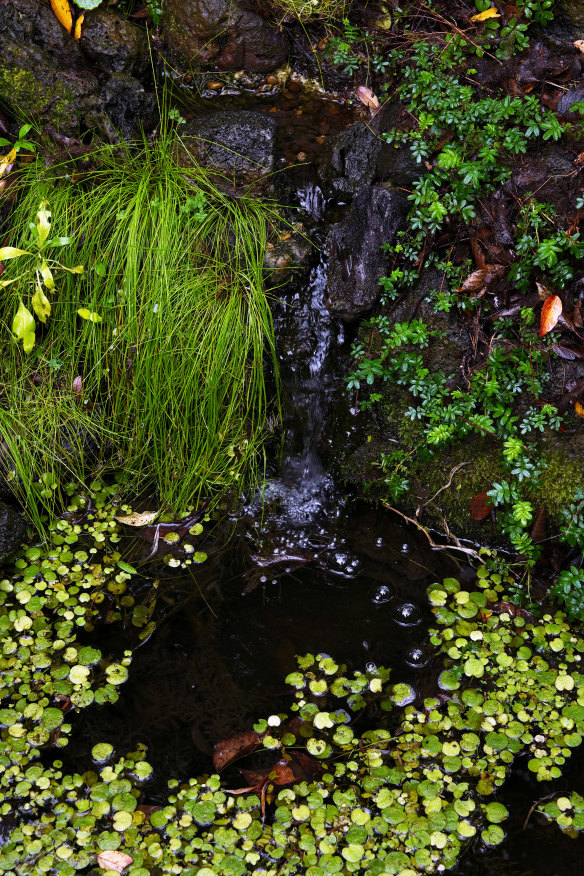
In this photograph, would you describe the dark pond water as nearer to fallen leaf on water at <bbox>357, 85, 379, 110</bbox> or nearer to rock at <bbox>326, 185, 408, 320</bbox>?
rock at <bbox>326, 185, 408, 320</bbox>

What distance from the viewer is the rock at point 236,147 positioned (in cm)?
383

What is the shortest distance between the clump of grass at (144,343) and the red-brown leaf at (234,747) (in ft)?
3.94

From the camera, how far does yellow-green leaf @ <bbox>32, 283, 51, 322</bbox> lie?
323 centimetres

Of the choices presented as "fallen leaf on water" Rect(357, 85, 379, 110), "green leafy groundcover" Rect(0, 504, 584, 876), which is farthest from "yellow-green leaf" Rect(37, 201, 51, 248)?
"fallen leaf on water" Rect(357, 85, 379, 110)

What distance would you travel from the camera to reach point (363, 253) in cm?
Answer: 346

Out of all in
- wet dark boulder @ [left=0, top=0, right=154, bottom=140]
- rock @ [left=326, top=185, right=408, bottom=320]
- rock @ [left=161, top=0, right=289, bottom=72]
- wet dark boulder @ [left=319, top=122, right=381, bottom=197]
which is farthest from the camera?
rock @ [left=161, top=0, right=289, bottom=72]

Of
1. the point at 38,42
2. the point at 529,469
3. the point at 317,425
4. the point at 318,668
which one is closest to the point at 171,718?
the point at 318,668

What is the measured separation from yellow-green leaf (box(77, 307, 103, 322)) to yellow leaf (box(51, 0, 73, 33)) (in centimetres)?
176

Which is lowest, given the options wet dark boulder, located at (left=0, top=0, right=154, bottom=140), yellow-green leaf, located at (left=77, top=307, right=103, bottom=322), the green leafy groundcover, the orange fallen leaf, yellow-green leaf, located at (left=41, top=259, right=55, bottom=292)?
the green leafy groundcover

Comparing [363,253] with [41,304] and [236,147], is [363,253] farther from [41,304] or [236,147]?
[41,304]

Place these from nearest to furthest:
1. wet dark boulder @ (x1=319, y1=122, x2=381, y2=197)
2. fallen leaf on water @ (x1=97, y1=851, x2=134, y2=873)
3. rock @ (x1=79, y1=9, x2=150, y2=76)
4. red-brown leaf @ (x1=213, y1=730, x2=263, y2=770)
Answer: fallen leaf on water @ (x1=97, y1=851, x2=134, y2=873) < red-brown leaf @ (x1=213, y1=730, x2=263, y2=770) < wet dark boulder @ (x1=319, y1=122, x2=381, y2=197) < rock @ (x1=79, y1=9, x2=150, y2=76)

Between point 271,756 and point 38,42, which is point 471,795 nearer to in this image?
point 271,756

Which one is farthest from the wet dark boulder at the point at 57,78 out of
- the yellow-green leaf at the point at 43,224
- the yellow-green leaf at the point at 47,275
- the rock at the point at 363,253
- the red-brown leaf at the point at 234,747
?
the red-brown leaf at the point at 234,747

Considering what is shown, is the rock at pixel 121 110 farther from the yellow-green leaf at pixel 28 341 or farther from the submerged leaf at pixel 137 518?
the submerged leaf at pixel 137 518
